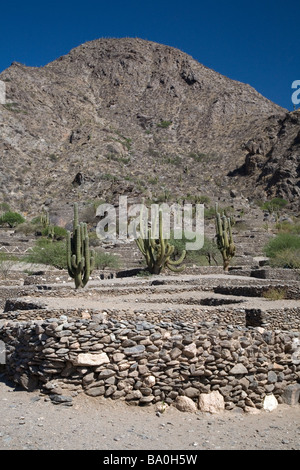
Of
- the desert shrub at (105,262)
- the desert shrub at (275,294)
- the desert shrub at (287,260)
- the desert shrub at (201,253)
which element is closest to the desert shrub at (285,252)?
the desert shrub at (287,260)

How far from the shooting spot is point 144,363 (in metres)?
6.91

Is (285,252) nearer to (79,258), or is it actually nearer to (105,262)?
(105,262)

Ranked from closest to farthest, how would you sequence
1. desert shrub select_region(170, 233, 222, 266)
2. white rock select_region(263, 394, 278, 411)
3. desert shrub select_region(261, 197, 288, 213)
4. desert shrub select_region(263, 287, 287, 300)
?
1. white rock select_region(263, 394, 278, 411)
2. desert shrub select_region(263, 287, 287, 300)
3. desert shrub select_region(170, 233, 222, 266)
4. desert shrub select_region(261, 197, 288, 213)

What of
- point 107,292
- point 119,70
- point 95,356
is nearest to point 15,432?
point 95,356

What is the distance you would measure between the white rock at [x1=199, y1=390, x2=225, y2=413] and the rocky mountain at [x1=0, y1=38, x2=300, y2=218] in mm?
51877

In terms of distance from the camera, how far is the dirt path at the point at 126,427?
217 inches

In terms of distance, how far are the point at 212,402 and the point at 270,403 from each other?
108cm

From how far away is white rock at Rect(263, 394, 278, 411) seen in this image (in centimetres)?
722

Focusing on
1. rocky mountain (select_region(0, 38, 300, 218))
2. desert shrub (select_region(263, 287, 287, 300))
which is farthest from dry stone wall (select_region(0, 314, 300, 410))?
rocky mountain (select_region(0, 38, 300, 218))

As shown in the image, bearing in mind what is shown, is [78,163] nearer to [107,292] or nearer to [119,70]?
[119,70]

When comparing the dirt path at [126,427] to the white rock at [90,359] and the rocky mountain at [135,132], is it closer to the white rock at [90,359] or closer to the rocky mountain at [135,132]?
the white rock at [90,359]

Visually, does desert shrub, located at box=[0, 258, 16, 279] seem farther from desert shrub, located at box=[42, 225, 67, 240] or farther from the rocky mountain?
the rocky mountain

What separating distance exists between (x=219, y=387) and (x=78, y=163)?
66702 millimetres
